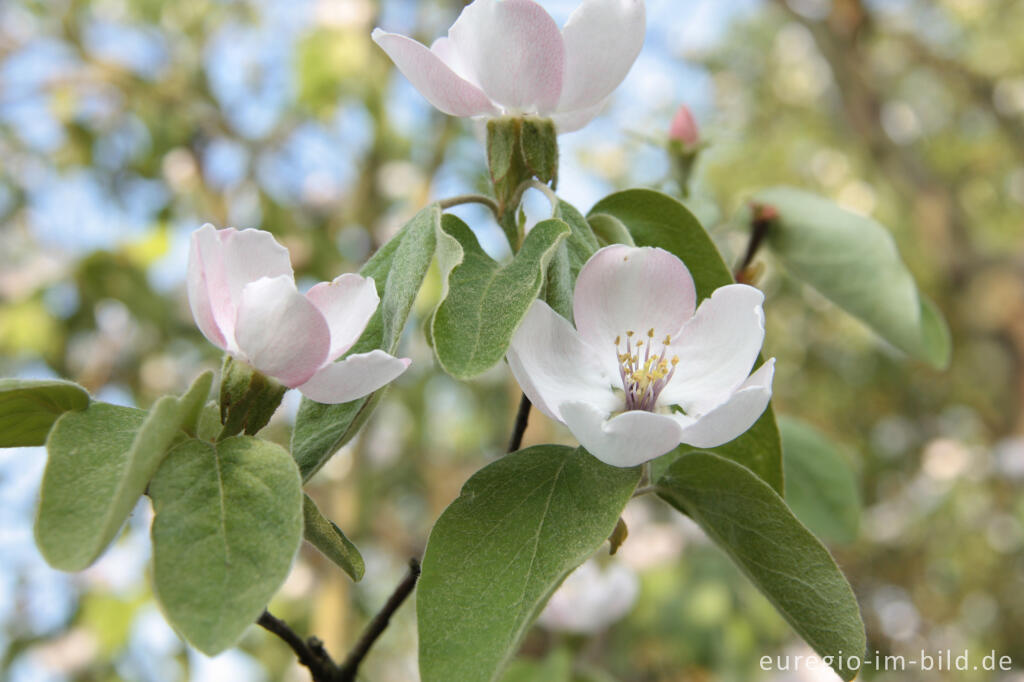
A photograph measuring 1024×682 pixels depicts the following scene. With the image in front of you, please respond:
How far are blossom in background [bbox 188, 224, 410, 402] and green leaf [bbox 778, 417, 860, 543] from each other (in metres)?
0.46

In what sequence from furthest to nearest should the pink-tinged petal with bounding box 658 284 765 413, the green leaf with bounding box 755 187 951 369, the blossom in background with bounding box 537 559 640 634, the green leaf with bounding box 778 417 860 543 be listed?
the blossom in background with bounding box 537 559 640 634 → the green leaf with bounding box 778 417 860 543 → the green leaf with bounding box 755 187 951 369 → the pink-tinged petal with bounding box 658 284 765 413

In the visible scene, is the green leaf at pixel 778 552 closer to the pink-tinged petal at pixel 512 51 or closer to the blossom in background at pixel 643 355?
the blossom in background at pixel 643 355

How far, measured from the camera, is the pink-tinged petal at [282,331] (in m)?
0.37

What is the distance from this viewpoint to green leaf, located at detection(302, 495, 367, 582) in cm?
35

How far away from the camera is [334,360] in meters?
0.40

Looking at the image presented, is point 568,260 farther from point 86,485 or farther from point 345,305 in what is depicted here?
point 86,485

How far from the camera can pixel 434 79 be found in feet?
1.41

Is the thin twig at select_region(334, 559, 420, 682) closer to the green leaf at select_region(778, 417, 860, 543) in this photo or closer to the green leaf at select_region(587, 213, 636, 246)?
the green leaf at select_region(587, 213, 636, 246)

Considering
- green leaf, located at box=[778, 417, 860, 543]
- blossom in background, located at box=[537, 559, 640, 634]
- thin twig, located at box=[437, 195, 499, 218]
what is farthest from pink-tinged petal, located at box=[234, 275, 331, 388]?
blossom in background, located at box=[537, 559, 640, 634]

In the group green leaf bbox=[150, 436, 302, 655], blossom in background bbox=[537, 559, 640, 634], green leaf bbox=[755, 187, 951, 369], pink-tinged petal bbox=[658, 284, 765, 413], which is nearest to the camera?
green leaf bbox=[150, 436, 302, 655]

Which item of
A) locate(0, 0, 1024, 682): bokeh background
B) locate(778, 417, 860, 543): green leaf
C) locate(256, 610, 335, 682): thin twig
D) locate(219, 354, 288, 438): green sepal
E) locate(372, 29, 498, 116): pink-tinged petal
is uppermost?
locate(372, 29, 498, 116): pink-tinged petal

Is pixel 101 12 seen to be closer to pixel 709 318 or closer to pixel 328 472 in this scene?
pixel 328 472

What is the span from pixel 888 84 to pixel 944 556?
2571 millimetres

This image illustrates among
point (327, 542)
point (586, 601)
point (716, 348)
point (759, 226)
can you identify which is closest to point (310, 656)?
point (327, 542)
